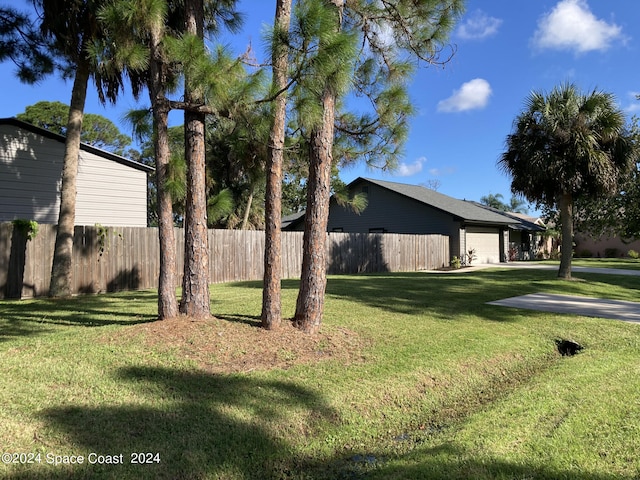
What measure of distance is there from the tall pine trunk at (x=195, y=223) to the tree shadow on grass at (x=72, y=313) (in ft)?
3.82

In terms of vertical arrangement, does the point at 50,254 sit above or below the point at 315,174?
below

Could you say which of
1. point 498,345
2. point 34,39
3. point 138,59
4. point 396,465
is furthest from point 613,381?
point 34,39

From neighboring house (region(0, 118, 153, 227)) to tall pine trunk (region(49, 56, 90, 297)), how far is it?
2.57 meters

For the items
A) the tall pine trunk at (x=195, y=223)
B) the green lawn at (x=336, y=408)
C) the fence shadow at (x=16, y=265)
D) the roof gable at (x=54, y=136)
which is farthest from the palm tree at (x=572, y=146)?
the fence shadow at (x=16, y=265)

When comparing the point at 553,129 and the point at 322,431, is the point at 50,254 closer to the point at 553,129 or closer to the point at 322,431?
the point at 322,431

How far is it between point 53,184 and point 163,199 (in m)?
8.89

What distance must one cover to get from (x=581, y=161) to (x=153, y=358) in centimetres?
1277

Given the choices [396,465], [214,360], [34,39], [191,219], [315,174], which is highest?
[34,39]

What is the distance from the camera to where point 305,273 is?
5.38m

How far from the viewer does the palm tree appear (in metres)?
12.2

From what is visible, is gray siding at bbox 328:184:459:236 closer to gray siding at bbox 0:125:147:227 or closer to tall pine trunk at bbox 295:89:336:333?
gray siding at bbox 0:125:147:227

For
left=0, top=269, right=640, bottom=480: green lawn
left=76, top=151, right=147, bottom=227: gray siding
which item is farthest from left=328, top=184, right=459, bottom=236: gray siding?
left=0, top=269, right=640, bottom=480: green lawn

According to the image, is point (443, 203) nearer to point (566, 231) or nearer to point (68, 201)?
point (566, 231)

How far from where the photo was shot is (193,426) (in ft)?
10.2
